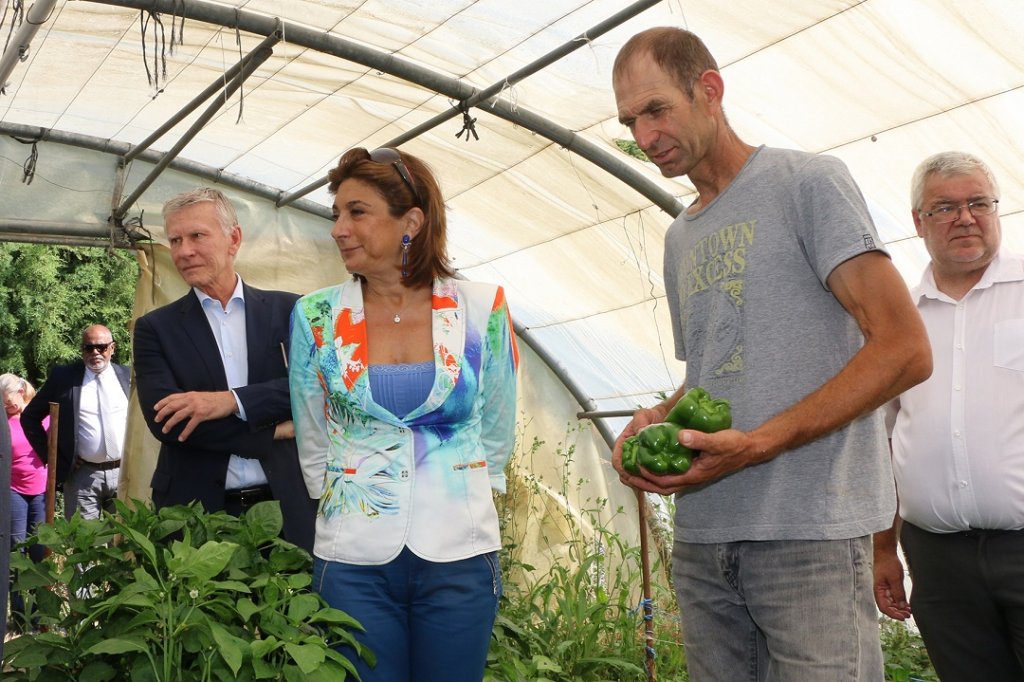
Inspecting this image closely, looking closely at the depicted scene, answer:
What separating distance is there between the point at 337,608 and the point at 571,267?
5676mm

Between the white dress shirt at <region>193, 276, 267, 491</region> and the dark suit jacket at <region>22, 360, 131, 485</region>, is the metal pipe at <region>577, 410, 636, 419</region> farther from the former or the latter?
the white dress shirt at <region>193, 276, 267, 491</region>

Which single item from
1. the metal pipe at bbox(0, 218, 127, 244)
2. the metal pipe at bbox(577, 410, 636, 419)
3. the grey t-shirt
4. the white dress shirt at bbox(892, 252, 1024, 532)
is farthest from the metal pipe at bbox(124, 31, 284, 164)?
the grey t-shirt

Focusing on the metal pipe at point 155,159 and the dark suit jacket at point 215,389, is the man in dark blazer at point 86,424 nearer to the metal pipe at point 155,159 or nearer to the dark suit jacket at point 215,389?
the metal pipe at point 155,159

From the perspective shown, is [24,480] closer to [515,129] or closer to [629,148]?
[515,129]

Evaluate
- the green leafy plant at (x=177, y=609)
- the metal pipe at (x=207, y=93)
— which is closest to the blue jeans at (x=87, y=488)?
the metal pipe at (x=207, y=93)

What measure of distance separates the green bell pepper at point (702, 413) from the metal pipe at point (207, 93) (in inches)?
170

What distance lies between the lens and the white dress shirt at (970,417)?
2.73 meters

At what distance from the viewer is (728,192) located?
2.11m

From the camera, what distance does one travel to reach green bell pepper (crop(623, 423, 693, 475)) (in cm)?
197

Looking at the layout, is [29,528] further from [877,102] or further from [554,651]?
[877,102]

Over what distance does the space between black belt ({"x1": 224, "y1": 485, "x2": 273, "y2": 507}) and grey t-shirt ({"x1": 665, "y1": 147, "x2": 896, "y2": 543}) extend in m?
1.43

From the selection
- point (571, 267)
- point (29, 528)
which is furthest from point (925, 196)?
point (29, 528)

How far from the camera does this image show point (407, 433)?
7.76ft

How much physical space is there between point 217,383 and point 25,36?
115 inches
